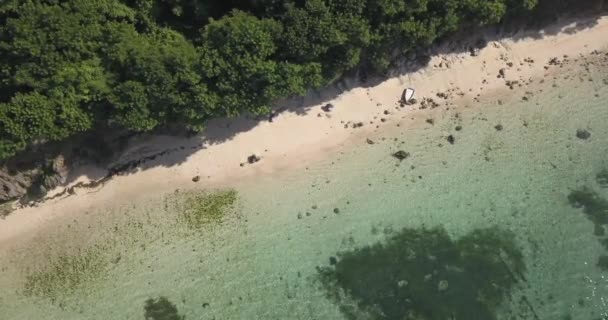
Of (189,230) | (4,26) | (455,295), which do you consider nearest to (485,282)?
(455,295)

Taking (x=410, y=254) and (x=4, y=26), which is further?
(x=410, y=254)

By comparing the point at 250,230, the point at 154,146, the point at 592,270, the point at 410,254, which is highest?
the point at 154,146

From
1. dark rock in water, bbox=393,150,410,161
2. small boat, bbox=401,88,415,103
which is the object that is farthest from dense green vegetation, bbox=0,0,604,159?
dark rock in water, bbox=393,150,410,161

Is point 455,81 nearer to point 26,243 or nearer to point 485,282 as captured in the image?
point 485,282

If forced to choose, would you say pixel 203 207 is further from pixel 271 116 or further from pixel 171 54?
pixel 171 54

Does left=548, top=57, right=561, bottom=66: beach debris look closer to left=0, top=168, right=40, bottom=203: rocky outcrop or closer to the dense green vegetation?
the dense green vegetation
